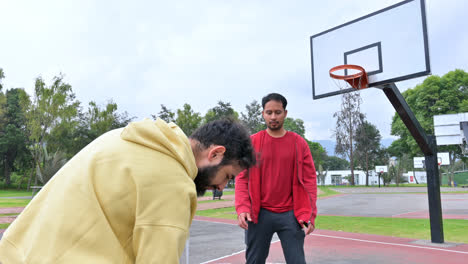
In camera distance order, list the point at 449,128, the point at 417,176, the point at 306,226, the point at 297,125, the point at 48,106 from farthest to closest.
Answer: the point at 297,125, the point at 417,176, the point at 48,106, the point at 449,128, the point at 306,226

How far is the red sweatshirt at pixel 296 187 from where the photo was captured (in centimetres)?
326

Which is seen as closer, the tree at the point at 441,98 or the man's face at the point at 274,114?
the man's face at the point at 274,114

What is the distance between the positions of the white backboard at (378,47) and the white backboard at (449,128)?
261 inches

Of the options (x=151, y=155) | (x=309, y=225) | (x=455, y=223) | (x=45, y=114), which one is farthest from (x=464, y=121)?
(x=45, y=114)

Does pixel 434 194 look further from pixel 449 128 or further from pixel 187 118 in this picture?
pixel 187 118

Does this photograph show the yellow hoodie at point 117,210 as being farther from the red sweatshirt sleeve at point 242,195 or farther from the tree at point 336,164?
the tree at point 336,164

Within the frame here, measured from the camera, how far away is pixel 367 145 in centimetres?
5434

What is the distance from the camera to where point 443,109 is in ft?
122

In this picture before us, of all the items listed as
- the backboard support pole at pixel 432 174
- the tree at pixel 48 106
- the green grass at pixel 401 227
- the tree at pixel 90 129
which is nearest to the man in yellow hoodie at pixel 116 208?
the backboard support pole at pixel 432 174

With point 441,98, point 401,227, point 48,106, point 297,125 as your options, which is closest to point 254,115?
point 297,125

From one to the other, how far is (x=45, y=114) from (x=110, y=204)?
88.0 feet

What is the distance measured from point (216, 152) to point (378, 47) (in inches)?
251

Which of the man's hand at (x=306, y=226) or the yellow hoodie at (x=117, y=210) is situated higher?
the yellow hoodie at (x=117, y=210)

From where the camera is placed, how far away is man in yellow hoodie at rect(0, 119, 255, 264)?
3.54ft
